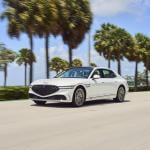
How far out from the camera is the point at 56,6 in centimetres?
3647

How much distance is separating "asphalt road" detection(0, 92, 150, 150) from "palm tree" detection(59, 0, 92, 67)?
22.2 m

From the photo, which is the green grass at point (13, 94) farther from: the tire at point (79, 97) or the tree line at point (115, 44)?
the tree line at point (115, 44)

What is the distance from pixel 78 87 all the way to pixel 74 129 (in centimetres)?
614

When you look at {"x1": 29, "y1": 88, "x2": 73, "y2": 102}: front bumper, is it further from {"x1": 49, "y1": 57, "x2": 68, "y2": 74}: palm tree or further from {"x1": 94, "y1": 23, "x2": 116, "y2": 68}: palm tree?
{"x1": 49, "y1": 57, "x2": 68, "y2": 74}: palm tree

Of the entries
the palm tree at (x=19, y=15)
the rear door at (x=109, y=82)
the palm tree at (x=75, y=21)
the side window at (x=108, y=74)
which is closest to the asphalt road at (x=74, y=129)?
the rear door at (x=109, y=82)

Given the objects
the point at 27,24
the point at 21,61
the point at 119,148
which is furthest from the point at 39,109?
the point at 21,61

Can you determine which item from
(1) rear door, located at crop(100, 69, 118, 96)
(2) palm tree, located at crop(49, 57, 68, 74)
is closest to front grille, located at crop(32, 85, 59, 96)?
(1) rear door, located at crop(100, 69, 118, 96)

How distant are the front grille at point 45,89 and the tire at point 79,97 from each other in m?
0.72

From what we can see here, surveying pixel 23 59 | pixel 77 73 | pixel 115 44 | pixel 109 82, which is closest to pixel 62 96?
pixel 77 73

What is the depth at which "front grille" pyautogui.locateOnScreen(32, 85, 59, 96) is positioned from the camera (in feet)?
55.9

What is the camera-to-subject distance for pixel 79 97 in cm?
1747

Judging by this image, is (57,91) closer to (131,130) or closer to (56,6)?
(131,130)

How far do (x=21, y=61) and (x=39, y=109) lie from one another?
7182cm

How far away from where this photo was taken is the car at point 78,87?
55.8 feet
